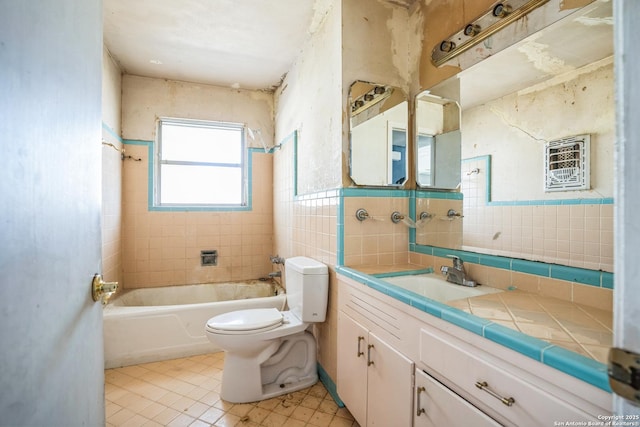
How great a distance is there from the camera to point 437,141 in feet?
5.64

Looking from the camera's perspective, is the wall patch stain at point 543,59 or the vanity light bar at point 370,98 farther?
the vanity light bar at point 370,98

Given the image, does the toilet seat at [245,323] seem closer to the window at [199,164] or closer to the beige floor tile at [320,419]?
the beige floor tile at [320,419]

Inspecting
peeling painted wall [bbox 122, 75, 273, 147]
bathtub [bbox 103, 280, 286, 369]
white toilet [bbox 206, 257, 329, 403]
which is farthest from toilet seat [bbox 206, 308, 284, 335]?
peeling painted wall [bbox 122, 75, 273, 147]

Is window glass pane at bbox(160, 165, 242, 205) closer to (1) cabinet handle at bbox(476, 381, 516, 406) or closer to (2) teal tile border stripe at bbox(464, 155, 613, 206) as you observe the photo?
(2) teal tile border stripe at bbox(464, 155, 613, 206)

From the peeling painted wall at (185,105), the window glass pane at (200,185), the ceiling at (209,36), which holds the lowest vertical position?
the window glass pane at (200,185)

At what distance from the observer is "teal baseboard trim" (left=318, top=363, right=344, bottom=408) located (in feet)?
5.74

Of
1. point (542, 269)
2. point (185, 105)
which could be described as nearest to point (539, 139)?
point (542, 269)

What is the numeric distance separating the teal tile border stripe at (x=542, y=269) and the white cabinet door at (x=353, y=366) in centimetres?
65

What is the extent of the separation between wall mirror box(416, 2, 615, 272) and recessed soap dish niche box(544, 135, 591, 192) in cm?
1

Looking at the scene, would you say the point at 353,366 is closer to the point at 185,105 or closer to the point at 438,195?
the point at 438,195

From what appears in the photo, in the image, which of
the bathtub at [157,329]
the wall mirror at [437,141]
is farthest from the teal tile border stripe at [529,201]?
the bathtub at [157,329]

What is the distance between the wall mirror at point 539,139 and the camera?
3.16 feet

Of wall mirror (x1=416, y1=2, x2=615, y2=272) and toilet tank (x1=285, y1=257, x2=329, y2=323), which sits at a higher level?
wall mirror (x1=416, y1=2, x2=615, y2=272)

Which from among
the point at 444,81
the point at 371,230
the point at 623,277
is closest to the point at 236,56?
the point at 444,81
